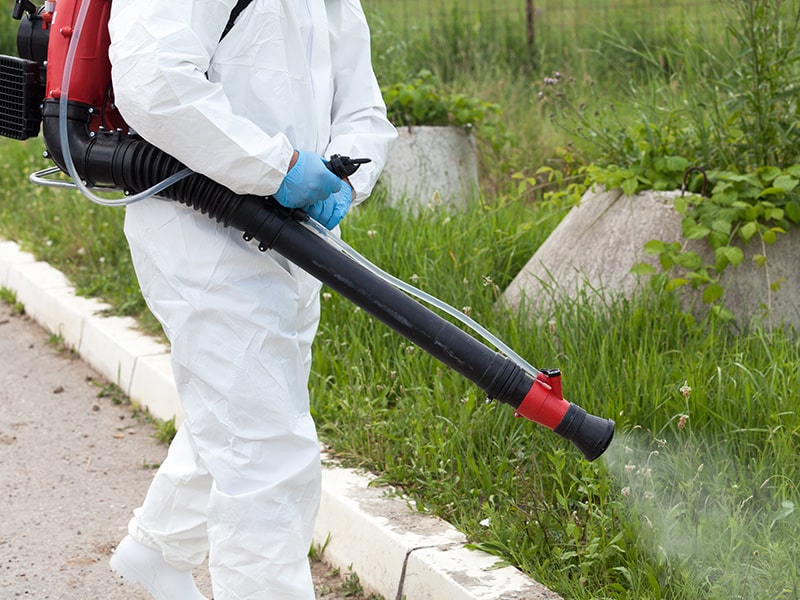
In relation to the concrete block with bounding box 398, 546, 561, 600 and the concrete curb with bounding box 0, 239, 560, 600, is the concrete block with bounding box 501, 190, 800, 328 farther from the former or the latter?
the concrete block with bounding box 398, 546, 561, 600

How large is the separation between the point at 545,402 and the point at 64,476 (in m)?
2.19

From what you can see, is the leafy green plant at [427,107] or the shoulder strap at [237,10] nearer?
the shoulder strap at [237,10]

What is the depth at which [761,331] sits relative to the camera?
354 centimetres

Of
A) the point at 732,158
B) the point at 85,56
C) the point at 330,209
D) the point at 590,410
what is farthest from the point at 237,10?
the point at 732,158

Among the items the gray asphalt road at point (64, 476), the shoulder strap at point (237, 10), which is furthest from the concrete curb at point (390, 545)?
the shoulder strap at point (237, 10)

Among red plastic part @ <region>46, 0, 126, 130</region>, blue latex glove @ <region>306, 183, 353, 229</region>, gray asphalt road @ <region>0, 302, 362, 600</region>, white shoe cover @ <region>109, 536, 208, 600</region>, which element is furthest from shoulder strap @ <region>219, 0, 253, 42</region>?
gray asphalt road @ <region>0, 302, 362, 600</region>

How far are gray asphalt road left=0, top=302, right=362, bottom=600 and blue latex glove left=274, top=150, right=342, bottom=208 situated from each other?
1.25 meters

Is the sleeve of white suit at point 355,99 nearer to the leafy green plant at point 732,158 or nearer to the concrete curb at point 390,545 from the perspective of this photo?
the concrete curb at point 390,545

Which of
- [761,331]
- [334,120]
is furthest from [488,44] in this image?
[334,120]

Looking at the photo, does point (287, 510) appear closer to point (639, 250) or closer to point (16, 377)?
point (639, 250)

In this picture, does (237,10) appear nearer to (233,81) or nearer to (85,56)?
(233,81)

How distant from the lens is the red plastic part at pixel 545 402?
2387mm

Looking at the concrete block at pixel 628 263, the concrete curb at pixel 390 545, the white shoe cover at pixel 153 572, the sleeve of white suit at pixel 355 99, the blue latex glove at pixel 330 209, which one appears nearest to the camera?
the blue latex glove at pixel 330 209

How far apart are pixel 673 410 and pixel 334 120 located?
50.9 inches
